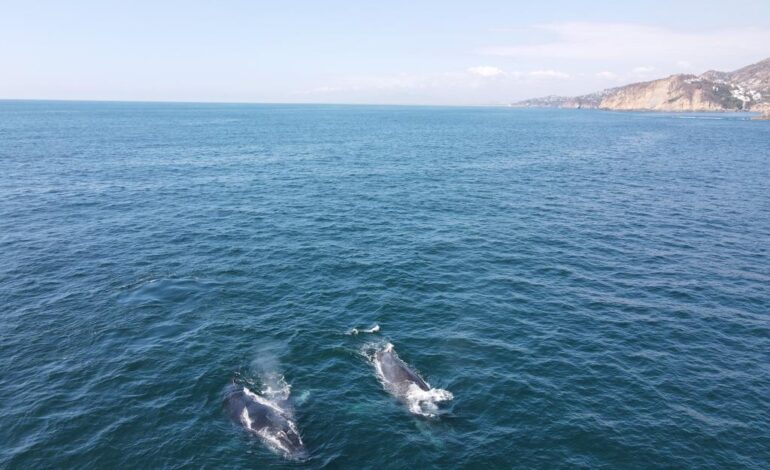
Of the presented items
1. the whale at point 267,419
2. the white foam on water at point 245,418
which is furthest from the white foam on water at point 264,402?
the white foam on water at point 245,418

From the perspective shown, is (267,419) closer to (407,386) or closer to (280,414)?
(280,414)

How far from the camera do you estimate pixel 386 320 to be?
4691 cm

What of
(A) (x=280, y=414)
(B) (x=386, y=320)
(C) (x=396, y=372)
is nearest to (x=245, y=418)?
(A) (x=280, y=414)

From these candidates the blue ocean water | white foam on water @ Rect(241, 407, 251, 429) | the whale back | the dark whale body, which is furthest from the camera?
the dark whale body

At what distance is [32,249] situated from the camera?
6075cm

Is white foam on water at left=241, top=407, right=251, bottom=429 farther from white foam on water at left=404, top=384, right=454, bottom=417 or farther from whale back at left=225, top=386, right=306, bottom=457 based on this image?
white foam on water at left=404, top=384, right=454, bottom=417

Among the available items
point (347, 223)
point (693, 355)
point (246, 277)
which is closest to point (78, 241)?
point (246, 277)

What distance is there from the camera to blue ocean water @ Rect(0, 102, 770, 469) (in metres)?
31.5

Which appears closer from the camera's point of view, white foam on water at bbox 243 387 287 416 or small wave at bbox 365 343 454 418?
white foam on water at bbox 243 387 287 416

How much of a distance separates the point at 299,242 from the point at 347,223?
1122cm

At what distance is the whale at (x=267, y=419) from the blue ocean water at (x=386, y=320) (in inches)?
29.0

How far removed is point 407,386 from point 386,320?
1098 centimetres

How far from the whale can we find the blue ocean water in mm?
736

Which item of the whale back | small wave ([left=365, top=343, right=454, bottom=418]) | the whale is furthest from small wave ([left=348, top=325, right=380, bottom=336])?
the whale back
